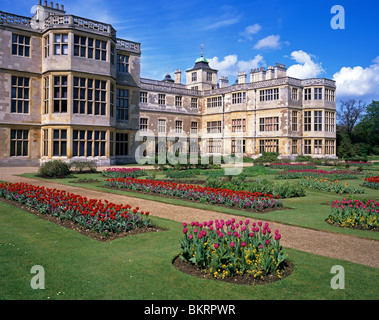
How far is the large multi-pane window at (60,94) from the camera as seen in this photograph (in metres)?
25.3

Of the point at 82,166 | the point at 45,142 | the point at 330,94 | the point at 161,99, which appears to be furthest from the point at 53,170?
the point at 330,94

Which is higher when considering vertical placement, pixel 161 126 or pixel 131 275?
pixel 161 126

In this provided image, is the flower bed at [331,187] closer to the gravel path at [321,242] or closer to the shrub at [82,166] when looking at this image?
the gravel path at [321,242]

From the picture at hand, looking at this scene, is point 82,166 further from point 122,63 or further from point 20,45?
point 122,63

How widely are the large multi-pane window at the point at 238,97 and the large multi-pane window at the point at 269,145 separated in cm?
620

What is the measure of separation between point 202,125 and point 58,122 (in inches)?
1056

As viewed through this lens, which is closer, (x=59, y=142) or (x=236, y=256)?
(x=236, y=256)

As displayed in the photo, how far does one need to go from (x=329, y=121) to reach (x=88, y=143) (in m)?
29.7

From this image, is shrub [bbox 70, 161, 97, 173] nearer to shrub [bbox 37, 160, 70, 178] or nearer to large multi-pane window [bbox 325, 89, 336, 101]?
shrub [bbox 37, 160, 70, 178]

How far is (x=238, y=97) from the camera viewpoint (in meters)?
44.6

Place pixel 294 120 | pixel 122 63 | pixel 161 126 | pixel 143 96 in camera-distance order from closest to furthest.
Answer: pixel 122 63
pixel 294 120
pixel 143 96
pixel 161 126

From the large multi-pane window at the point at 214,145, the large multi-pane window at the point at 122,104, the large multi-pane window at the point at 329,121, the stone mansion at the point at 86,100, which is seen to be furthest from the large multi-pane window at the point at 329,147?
the large multi-pane window at the point at 122,104

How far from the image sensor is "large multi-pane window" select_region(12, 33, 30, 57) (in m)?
26.2
